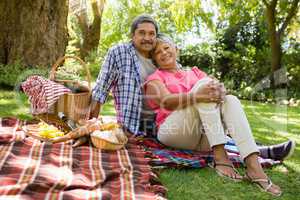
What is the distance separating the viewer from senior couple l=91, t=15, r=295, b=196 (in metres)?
2.85

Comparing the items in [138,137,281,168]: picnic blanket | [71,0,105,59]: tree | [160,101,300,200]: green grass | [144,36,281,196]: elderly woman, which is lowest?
[160,101,300,200]: green grass

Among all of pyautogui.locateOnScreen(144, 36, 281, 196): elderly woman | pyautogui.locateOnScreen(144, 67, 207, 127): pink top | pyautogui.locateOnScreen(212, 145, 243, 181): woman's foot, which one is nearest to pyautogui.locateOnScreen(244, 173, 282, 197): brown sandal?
pyautogui.locateOnScreen(144, 36, 281, 196): elderly woman

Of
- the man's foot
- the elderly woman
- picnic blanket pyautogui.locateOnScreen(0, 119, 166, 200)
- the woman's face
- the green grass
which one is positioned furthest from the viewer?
the woman's face

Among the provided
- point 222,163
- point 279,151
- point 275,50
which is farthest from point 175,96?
point 275,50

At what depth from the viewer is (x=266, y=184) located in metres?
2.64

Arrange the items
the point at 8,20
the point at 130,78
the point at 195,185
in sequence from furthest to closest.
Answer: the point at 8,20 < the point at 130,78 < the point at 195,185

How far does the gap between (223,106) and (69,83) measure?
4.52 feet

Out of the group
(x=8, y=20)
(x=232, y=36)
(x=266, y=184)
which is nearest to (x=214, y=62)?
(x=232, y=36)

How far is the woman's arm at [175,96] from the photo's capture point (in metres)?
2.91

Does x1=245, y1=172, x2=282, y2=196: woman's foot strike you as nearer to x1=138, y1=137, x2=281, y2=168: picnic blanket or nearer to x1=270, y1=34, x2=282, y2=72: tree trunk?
x1=138, y1=137, x2=281, y2=168: picnic blanket

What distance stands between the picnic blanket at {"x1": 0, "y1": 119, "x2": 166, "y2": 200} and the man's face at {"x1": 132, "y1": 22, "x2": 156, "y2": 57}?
82cm

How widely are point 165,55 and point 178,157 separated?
0.87 metres

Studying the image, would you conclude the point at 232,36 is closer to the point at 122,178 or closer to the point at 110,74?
the point at 110,74

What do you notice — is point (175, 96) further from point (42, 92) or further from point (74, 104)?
point (42, 92)
